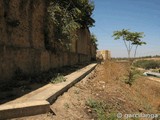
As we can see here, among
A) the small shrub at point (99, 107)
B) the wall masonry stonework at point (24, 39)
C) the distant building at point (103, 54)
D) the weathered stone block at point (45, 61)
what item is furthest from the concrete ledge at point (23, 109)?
the distant building at point (103, 54)

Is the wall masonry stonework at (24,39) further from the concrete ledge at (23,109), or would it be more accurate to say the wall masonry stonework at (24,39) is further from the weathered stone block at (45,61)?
the concrete ledge at (23,109)

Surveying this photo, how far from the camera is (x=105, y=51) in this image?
34938 millimetres

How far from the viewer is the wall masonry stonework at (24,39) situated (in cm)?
682

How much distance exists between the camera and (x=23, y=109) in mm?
4336

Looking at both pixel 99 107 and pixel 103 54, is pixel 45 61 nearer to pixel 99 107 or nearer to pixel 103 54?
pixel 99 107

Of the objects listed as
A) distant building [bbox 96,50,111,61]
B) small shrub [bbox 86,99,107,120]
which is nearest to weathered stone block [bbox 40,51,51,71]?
small shrub [bbox 86,99,107,120]

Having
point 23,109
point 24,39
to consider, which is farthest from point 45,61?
point 23,109

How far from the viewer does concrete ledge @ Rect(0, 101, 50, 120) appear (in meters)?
4.14

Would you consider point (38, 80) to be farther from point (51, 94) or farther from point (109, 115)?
point (109, 115)

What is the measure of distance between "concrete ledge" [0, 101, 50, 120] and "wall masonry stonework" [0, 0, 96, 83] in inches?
91.9

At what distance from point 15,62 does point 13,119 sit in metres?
3.38

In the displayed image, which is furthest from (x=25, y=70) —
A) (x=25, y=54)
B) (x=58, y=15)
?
(x=58, y=15)

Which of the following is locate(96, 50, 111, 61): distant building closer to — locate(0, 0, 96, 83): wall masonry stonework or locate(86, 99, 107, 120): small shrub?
locate(0, 0, 96, 83): wall masonry stonework

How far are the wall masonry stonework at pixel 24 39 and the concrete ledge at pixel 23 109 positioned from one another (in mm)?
2334
